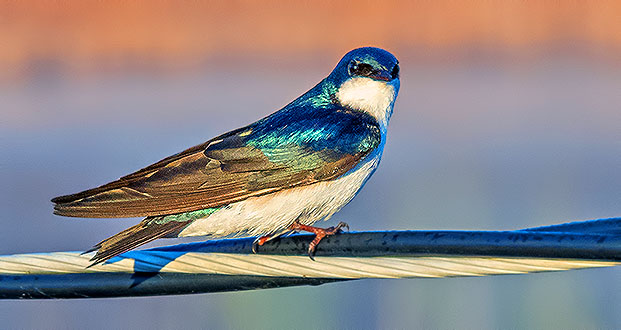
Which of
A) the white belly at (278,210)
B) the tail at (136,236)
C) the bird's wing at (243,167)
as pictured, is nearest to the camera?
the tail at (136,236)

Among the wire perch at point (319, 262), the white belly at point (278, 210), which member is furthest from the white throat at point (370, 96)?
the wire perch at point (319, 262)

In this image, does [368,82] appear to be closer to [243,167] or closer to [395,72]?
[395,72]

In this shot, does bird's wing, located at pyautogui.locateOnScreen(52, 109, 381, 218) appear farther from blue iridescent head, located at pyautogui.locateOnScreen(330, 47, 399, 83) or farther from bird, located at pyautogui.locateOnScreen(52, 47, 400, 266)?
blue iridescent head, located at pyautogui.locateOnScreen(330, 47, 399, 83)

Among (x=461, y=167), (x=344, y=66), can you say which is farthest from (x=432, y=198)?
(x=344, y=66)

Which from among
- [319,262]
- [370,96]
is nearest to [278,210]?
[370,96]

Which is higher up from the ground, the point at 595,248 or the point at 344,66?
the point at 344,66

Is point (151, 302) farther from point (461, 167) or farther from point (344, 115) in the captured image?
point (461, 167)

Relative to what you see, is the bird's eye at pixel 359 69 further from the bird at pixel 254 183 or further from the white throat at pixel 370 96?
the bird at pixel 254 183
